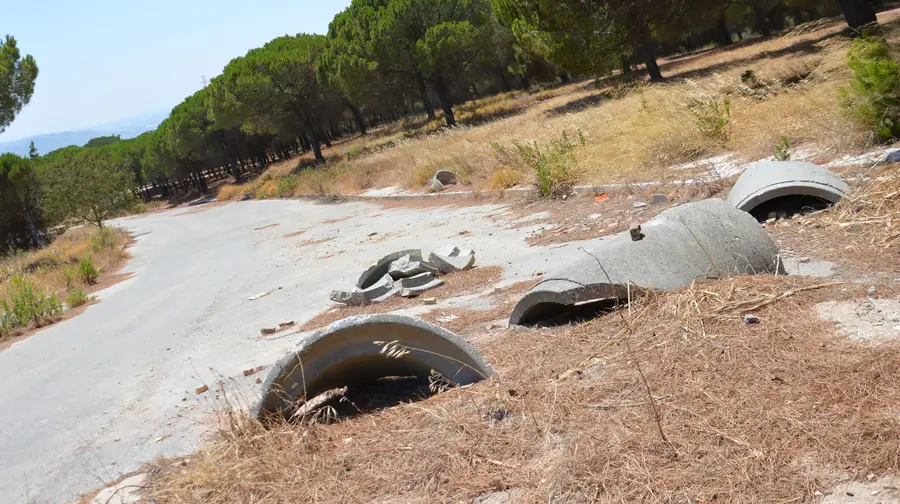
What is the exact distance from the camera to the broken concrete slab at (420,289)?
27.2ft

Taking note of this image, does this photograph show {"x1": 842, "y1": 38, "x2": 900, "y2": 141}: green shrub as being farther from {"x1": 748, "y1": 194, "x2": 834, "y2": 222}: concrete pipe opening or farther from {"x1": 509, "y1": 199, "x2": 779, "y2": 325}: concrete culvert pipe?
{"x1": 509, "y1": 199, "x2": 779, "y2": 325}: concrete culvert pipe

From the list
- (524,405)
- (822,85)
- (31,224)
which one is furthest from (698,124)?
(31,224)

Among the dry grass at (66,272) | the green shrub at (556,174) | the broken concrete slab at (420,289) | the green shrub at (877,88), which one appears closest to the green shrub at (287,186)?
the dry grass at (66,272)

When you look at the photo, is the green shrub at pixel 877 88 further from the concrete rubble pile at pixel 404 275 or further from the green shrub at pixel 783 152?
the concrete rubble pile at pixel 404 275

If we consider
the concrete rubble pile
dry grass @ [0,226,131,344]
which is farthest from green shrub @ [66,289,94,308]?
the concrete rubble pile

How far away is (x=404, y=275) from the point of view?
878cm

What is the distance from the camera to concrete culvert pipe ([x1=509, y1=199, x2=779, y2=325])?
514cm

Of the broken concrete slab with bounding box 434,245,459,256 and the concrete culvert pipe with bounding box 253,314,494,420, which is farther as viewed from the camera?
the broken concrete slab with bounding box 434,245,459,256

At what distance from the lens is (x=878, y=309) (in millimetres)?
4199

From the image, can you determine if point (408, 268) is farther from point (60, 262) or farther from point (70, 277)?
point (60, 262)

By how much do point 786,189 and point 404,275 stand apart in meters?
4.24

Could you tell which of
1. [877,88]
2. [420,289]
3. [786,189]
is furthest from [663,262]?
[877,88]

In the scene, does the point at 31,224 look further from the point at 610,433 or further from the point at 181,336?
the point at 610,433

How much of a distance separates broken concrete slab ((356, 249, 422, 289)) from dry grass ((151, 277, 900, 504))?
424cm
